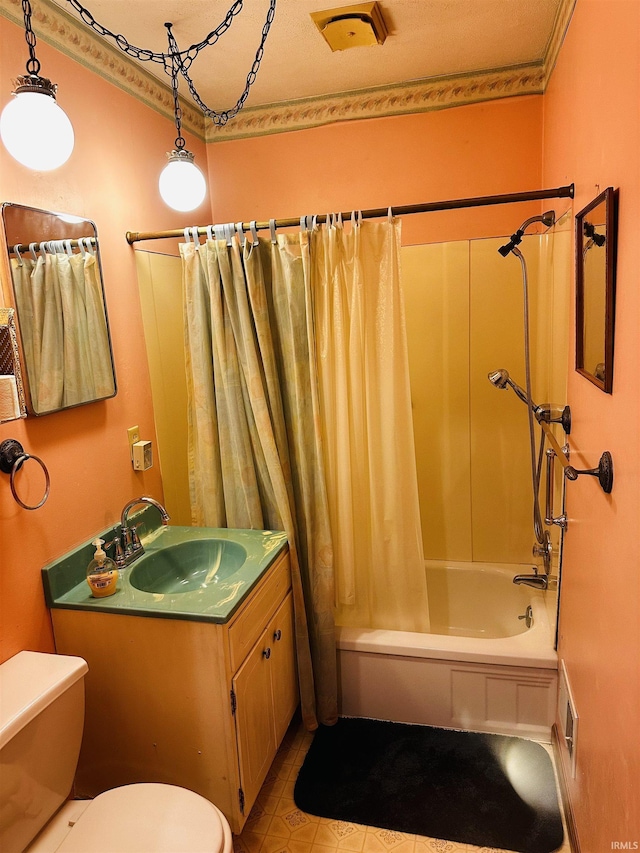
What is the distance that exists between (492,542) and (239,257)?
185 centimetres

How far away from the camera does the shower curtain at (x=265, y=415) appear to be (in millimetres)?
1978

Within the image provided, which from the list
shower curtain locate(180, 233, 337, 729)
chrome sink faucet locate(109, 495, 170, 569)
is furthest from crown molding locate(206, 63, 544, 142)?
chrome sink faucet locate(109, 495, 170, 569)

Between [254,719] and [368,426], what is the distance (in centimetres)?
104

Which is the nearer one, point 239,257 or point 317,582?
point 239,257

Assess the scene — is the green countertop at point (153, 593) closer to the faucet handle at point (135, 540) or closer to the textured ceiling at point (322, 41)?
the faucet handle at point (135, 540)

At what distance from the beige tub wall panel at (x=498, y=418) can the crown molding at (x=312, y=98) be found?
637 millimetres

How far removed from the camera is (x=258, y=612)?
69.2 inches

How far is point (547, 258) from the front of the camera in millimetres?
2355

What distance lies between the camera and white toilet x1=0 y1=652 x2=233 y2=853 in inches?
48.9

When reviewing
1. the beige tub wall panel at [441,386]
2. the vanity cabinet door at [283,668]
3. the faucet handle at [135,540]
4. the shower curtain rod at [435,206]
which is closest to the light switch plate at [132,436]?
the faucet handle at [135,540]

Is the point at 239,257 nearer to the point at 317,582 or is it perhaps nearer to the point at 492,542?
the point at 317,582

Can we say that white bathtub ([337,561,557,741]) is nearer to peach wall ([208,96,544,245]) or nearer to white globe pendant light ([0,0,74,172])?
peach wall ([208,96,544,245])

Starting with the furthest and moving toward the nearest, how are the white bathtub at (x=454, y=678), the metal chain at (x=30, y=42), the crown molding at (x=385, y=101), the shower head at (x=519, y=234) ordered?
the crown molding at (x=385, y=101) → the white bathtub at (x=454, y=678) → the shower head at (x=519, y=234) → the metal chain at (x=30, y=42)

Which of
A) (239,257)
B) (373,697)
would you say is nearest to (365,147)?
(239,257)
